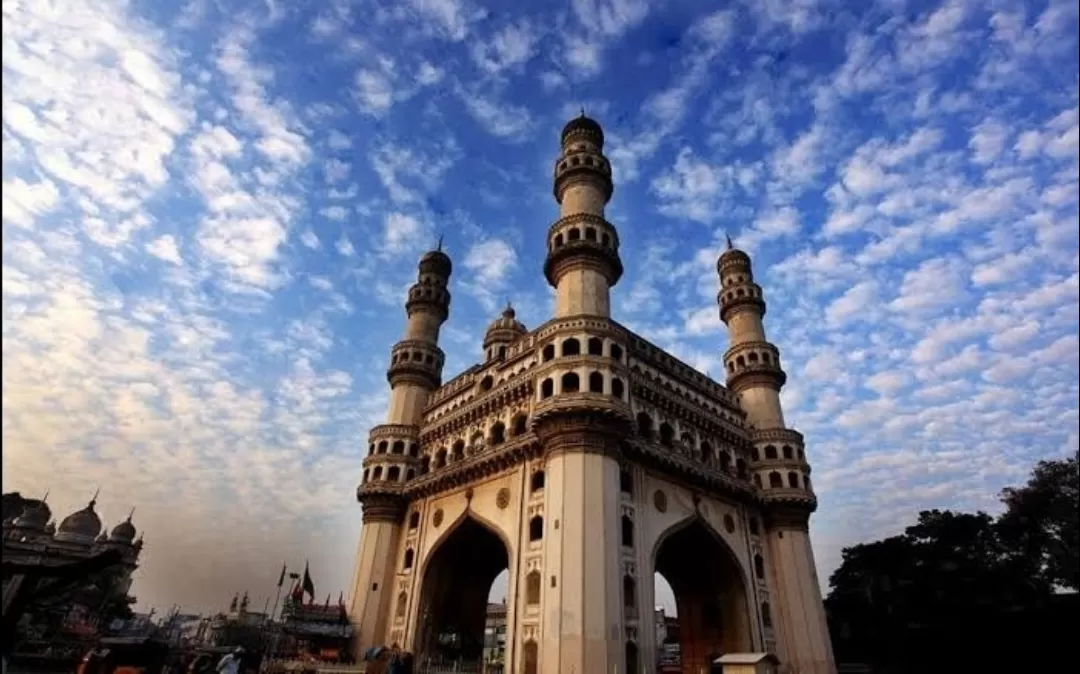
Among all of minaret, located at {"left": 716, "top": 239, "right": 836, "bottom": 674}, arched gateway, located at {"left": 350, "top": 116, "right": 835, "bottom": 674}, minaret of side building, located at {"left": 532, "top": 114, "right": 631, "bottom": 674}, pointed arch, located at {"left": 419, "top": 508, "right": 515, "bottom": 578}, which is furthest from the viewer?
minaret, located at {"left": 716, "top": 239, "right": 836, "bottom": 674}

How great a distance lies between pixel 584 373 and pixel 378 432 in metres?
18.3

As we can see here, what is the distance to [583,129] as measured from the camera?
42250mm

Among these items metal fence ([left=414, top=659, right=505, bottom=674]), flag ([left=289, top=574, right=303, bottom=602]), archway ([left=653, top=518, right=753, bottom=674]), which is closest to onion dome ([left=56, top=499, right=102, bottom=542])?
flag ([left=289, top=574, right=303, bottom=602])

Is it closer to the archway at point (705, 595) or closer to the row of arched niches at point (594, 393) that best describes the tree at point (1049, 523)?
the row of arched niches at point (594, 393)

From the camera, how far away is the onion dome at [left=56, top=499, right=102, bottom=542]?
2509 inches

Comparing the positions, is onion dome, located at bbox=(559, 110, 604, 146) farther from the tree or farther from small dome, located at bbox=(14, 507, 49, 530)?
small dome, located at bbox=(14, 507, 49, 530)

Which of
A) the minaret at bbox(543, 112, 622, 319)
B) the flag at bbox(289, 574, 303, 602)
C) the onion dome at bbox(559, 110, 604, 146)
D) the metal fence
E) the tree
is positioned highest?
the onion dome at bbox(559, 110, 604, 146)

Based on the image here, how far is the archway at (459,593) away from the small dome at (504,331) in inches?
762

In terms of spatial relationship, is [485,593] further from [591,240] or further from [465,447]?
[591,240]

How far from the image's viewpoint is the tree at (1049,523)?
4544cm

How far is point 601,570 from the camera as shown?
25891mm

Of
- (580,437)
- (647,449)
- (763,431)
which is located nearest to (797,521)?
(763,431)

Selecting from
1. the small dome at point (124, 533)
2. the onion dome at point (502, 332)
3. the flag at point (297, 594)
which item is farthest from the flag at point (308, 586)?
the small dome at point (124, 533)

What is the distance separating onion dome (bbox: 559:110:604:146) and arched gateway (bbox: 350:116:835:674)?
0.25 meters
